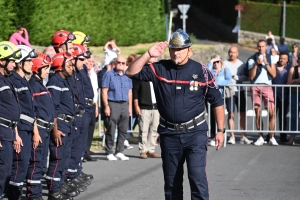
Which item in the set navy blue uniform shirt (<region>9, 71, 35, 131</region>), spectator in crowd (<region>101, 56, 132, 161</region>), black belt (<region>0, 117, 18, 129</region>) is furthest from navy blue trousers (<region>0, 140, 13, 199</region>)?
spectator in crowd (<region>101, 56, 132, 161</region>)

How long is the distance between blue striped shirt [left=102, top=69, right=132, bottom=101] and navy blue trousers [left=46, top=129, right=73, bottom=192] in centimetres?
418

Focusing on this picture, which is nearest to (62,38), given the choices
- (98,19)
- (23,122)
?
(23,122)

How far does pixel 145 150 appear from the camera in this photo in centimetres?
1661

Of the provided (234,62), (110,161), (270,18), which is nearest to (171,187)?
(110,161)

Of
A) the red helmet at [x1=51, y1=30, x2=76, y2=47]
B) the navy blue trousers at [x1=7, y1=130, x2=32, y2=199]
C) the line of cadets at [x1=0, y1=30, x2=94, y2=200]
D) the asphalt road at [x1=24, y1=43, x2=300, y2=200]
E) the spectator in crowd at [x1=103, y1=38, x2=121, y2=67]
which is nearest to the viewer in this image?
the line of cadets at [x1=0, y1=30, x2=94, y2=200]

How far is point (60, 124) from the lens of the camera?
12.0 m

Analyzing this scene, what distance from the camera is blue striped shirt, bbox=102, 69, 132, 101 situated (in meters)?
16.3

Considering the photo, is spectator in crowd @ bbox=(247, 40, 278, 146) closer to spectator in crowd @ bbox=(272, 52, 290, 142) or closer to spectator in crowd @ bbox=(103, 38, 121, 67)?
spectator in crowd @ bbox=(272, 52, 290, 142)

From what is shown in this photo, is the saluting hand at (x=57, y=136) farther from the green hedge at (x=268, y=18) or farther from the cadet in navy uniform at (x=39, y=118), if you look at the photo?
the green hedge at (x=268, y=18)

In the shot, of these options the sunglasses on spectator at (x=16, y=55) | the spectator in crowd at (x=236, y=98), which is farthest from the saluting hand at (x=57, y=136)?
the spectator in crowd at (x=236, y=98)

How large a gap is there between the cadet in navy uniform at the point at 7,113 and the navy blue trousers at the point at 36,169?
778 millimetres

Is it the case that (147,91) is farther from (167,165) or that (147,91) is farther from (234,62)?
(167,165)

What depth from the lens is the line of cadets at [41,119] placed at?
10.5m

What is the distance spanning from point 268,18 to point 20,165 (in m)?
46.1
